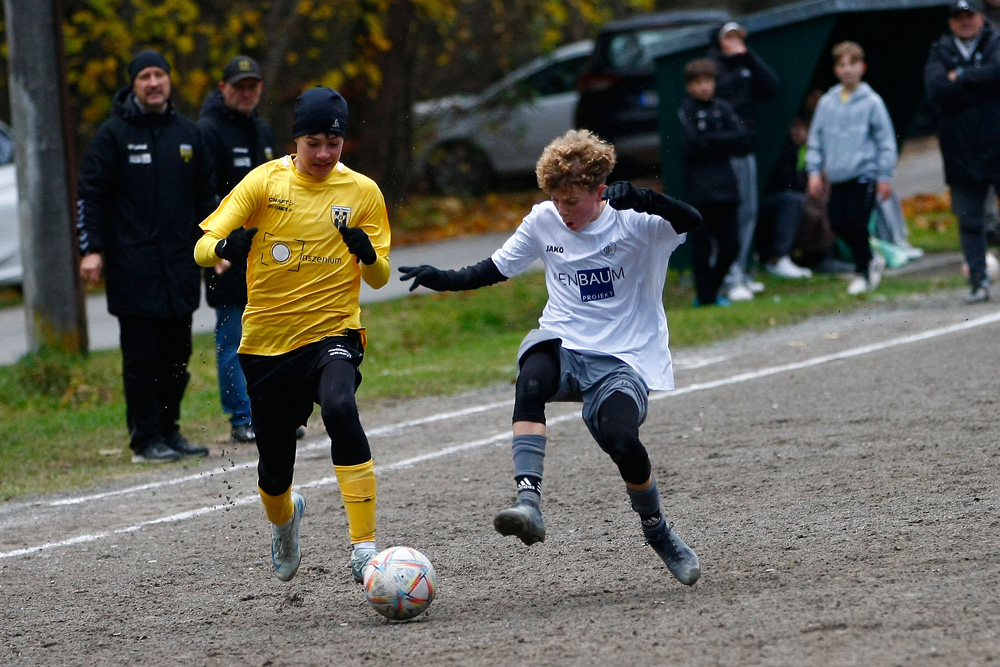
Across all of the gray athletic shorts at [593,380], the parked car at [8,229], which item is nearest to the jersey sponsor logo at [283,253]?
the gray athletic shorts at [593,380]

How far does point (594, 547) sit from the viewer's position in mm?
5766

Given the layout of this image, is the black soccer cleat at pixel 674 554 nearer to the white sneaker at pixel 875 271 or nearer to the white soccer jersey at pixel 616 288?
the white soccer jersey at pixel 616 288

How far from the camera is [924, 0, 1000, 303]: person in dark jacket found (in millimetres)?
10797

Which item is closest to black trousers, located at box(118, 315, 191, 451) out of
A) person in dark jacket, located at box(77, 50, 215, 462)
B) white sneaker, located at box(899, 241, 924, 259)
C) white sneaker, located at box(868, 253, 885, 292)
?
person in dark jacket, located at box(77, 50, 215, 462)

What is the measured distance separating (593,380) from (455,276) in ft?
2.31

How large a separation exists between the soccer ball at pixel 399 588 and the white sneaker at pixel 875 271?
27.3ft

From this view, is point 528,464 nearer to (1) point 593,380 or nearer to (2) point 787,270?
(1) point 593,380

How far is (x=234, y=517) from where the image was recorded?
6.80 meters

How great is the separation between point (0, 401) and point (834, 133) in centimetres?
709

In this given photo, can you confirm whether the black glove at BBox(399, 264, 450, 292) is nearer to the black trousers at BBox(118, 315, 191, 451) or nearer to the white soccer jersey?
the white soccer jersey

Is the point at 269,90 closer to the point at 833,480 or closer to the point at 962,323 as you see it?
the point at 962,323

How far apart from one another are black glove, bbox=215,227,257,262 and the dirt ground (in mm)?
1313

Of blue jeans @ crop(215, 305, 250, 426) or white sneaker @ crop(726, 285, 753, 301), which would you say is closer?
blue jeans @ crop(215, 305, 250, 426)

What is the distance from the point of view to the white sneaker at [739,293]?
12.7 meters
